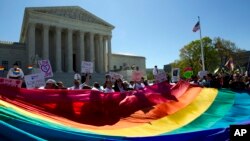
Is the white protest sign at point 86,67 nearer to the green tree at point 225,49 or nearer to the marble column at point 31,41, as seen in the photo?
the marble column at point 31,41

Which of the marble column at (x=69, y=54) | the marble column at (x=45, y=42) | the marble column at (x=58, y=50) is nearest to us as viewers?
the marble column at (x=45, y=42)

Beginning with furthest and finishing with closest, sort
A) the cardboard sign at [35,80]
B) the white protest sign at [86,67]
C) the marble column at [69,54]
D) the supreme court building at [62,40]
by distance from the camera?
the marble column at [69,54] < the supreme court building at [62,40] < the white protest sign at [86,67] < the cardboard sign at [35,80]

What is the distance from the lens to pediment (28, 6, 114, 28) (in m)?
51.9

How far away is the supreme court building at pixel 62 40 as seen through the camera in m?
50.9

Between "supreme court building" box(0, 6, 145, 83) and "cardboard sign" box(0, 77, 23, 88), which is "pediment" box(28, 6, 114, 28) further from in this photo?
"cardboard sign" box(0, 77, 23, 88)

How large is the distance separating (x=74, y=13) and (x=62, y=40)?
5.76 m

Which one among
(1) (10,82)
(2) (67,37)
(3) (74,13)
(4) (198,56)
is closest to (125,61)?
(4) (198,56)

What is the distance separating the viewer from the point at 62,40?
5725 centimetres

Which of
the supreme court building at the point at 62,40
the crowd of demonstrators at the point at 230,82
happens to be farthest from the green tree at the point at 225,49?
the crowd of demonstrators at the point at 230,82

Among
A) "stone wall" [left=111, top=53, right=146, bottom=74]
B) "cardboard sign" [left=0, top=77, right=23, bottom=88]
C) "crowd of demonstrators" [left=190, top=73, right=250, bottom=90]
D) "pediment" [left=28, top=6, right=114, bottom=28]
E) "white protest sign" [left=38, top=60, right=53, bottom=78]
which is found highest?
"pediment" [left=28, top=6, right=114, bottom=28]

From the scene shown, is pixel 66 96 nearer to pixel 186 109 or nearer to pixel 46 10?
pixel 186 109

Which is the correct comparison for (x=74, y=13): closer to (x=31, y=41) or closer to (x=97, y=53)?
(x=97, y=53)

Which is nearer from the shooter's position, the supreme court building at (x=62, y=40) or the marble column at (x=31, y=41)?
the marble column at (x=31, y=41)

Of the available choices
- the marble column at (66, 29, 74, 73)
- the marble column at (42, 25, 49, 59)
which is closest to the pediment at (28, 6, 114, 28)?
the marble column at (42, 25, 49, 59)
